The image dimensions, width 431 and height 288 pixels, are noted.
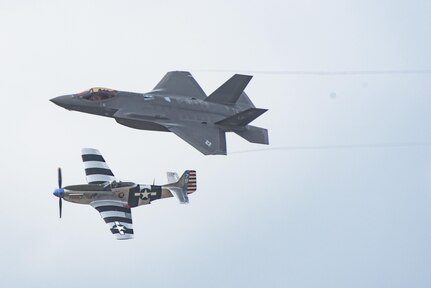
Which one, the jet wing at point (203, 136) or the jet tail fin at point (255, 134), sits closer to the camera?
the jet wing at point (203, 136)

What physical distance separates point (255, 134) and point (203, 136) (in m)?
5.20

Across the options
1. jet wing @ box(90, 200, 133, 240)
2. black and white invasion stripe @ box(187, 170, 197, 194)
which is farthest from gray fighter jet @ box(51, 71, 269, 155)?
jet wing @ box(90, 200, 133, 240)

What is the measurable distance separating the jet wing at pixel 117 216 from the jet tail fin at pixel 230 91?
1244 cm

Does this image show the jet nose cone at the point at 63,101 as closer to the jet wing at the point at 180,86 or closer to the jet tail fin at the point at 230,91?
the jet wing at the point at 180,86

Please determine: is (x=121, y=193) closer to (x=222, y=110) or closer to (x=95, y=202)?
(x=95, y=202)

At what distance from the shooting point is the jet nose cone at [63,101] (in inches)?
5595

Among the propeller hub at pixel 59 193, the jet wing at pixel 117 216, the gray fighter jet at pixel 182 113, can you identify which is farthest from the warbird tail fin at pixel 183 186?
the propeller hub at pixel 59 193

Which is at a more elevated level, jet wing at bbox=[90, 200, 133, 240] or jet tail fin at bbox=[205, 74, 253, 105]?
jet tail fin at bbox=[205, 74, 253, 105]

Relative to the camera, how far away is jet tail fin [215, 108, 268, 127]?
141 metres

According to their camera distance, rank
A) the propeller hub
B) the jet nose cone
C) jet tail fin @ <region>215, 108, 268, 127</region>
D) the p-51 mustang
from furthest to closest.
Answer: the propeller hub < the jet nose cone < jet tail fin @ <region>215, 108, 268, 127</region> < the p-51 mustang

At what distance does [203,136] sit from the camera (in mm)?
140875

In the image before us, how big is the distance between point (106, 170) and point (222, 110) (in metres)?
12.1

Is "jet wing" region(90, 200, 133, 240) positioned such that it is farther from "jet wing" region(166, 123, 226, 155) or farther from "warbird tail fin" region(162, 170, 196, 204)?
"jet wing" region(166, 123, 226, 155)

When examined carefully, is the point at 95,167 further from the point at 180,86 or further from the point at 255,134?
the point at 255,134
